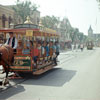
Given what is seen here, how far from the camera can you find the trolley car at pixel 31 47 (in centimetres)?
958

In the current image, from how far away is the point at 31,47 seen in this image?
1032 cm

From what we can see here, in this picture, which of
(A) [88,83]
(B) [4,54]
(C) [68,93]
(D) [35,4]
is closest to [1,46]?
(B) [4,54]

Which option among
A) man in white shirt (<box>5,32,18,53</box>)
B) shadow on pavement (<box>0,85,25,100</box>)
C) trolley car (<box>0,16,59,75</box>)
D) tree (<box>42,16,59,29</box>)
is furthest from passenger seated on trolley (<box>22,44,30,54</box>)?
tree (<box>42,16,59,29</box>)

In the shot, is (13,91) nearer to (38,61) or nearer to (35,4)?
(38,61)

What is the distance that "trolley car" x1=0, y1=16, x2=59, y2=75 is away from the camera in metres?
9.58

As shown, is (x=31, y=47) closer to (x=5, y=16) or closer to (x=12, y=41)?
(x=12, y=41)

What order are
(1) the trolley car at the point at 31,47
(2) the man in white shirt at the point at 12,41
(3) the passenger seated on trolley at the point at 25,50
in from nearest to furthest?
(1) the trolley car at the point at 31,47
(2) the man in white shirt at the point at 12,41
(3) the passenger seated on trolley at the point at 25,50

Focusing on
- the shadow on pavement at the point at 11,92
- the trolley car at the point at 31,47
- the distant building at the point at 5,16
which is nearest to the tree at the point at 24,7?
the distant building at the point at 5,16

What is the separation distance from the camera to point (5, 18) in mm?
34094

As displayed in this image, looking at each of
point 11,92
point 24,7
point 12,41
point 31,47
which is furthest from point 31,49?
point 24,7

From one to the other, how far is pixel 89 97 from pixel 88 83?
7.43 feet

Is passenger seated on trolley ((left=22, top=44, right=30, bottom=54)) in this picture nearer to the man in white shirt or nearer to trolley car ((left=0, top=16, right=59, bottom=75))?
trolley car ((left=0, top=16, right=59, bottom=75))

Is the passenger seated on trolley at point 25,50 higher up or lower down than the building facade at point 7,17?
lower down

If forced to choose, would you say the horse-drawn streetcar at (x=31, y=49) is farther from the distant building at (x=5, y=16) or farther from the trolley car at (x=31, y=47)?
the distant building at (x=5, y=16)
